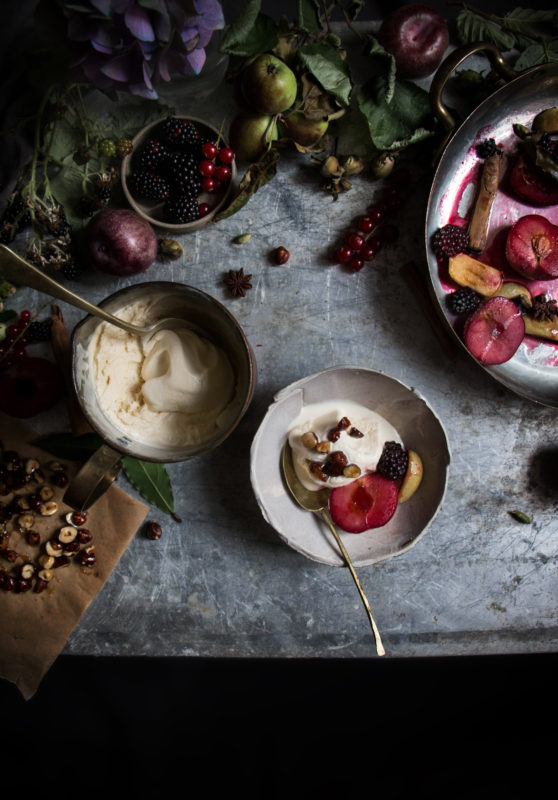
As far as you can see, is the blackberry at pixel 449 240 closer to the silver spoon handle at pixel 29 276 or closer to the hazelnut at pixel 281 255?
the hazelnut at pixel 281 255

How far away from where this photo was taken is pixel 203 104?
1.22 metres

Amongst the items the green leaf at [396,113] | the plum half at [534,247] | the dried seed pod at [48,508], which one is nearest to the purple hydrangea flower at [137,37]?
the green leaf at [396,113]

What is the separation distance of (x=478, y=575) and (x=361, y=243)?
0.68 metres

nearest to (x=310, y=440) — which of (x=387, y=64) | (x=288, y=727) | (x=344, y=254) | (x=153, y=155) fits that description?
(x=344, y=254)

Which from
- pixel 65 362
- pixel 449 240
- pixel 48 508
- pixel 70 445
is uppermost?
pixel 449 240

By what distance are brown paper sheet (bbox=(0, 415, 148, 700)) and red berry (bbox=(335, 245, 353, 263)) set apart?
60cm

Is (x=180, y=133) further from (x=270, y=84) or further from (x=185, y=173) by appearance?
(x=270, y=84)

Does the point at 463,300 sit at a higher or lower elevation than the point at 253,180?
lower

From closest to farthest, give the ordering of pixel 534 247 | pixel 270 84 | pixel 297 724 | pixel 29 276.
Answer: pixel 29 276, pixel 270 84, pixel 534 247, pixel 297 724

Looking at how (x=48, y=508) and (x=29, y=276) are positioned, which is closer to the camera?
(x=29, y=276)

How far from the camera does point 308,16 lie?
3.52 feet

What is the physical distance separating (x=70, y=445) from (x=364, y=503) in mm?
563

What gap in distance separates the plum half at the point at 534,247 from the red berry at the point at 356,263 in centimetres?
28

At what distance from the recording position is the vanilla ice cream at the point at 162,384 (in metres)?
1.05
